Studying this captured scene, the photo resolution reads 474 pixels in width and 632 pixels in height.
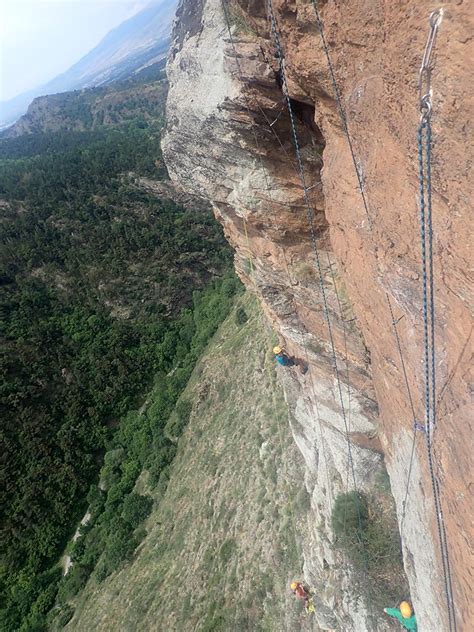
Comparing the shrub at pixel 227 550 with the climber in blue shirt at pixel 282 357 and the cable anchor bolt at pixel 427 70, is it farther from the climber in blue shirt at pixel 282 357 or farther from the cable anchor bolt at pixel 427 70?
the cable anchor bolt at pixel 427 70

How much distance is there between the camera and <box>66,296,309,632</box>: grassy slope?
13.0 meters

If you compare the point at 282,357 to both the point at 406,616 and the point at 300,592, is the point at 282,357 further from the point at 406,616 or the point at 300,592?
the point at 300,592

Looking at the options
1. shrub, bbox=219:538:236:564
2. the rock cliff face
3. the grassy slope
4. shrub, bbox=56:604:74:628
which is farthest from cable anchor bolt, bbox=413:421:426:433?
shrub, bbox=56:604:74:628

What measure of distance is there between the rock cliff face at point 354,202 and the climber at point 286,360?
0.34 metres

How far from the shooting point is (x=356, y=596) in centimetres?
995

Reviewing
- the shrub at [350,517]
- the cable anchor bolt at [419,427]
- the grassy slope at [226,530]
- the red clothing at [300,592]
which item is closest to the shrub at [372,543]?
the shrub at [350,517]

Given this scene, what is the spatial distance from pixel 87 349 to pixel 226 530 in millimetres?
23221

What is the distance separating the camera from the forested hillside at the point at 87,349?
1001 inches

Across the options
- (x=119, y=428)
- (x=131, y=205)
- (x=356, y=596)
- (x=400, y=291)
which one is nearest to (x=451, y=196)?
(x=400, y=291)

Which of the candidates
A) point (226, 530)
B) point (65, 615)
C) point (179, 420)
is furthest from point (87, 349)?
point (226, 530)

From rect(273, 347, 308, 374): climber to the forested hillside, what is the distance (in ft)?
50.5

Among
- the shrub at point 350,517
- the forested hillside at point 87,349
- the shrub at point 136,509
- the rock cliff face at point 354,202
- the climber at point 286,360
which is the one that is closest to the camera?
the rock cliff face at point 354,202

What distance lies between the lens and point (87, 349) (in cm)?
3428

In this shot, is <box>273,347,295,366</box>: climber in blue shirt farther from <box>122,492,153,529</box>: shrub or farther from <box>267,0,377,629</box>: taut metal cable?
<box>122,492,153,529</box>: shrub
